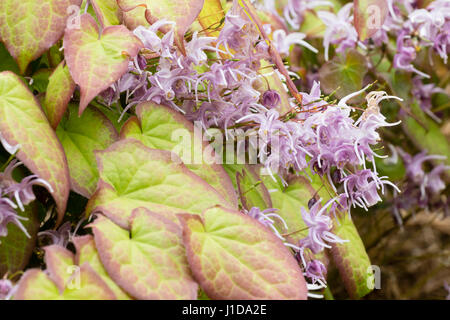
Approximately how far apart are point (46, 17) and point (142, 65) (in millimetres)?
121

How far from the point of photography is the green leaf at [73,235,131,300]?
527mm

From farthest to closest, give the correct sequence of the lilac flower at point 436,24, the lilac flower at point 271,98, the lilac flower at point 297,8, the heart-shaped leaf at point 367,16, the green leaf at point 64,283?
the lilac flower at point 297,8
the lilac flower at point 436,24
the heart-shaped leaf at point 367,16
the lilac flower at point 271,98
the green leaf at point 64,283

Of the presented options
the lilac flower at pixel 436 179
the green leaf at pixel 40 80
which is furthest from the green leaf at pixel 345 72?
the green leaf at pixel 40 80

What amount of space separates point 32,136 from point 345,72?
70cm

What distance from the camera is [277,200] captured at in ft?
2.72

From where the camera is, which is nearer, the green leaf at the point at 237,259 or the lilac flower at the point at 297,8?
the green leaf at the point at 237,259

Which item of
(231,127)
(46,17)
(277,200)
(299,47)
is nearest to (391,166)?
(299,47)

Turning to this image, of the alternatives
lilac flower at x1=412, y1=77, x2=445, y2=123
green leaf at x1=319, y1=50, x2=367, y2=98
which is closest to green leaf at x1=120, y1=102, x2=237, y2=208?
green leaf at x1=319, y1=50, x2=367, y2=98

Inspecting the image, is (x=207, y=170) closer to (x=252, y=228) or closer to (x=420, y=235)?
(x=252, y=228)

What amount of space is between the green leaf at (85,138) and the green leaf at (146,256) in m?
0.10

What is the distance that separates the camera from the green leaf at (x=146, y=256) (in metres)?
0.52

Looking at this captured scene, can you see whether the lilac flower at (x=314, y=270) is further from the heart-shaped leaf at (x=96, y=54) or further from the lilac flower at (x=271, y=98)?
the heart-shaped leaf at (x=96, y=54)

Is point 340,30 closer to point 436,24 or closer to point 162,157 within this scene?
point 436,24

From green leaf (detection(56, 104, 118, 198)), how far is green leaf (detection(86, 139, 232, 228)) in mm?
39
